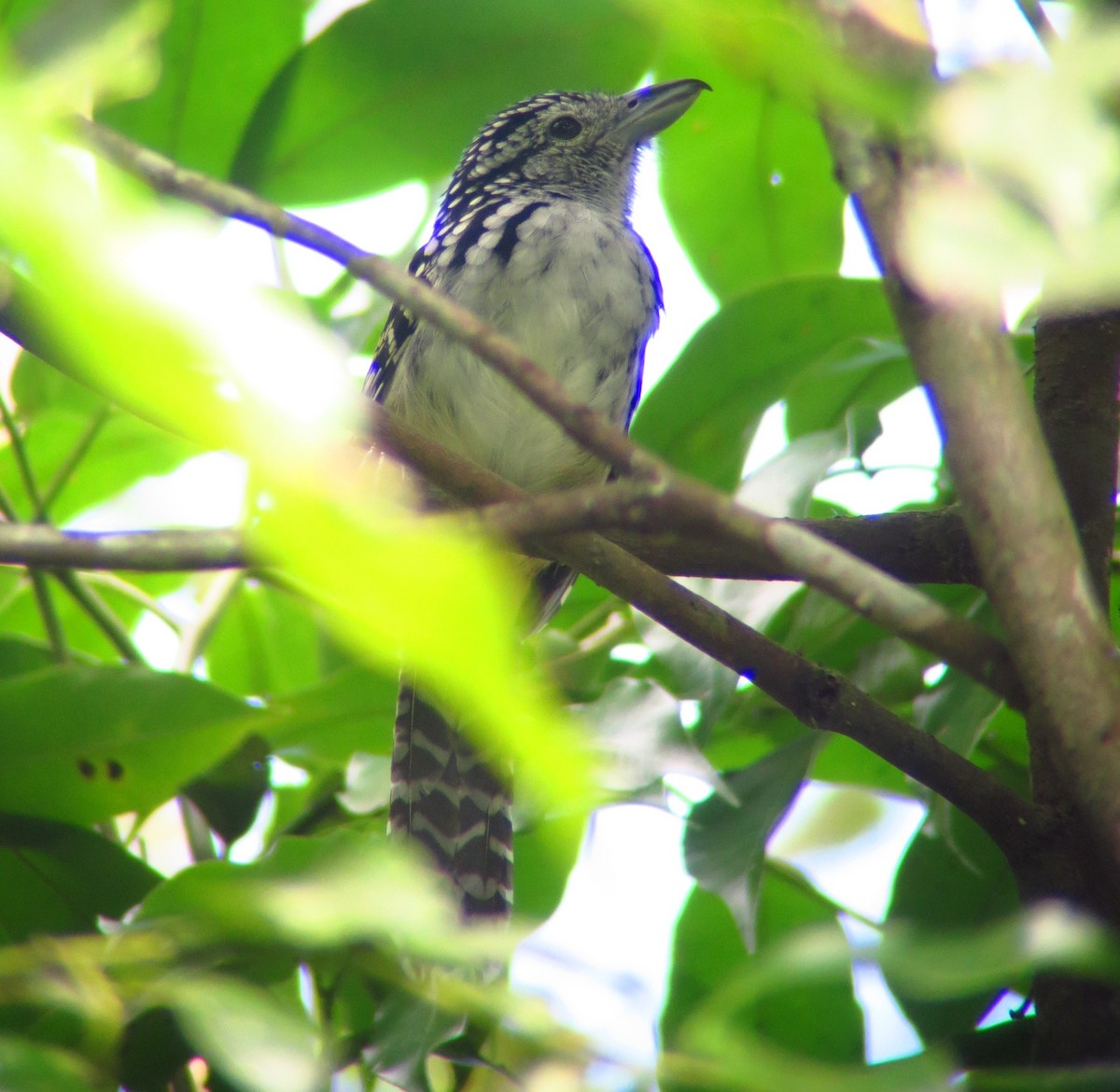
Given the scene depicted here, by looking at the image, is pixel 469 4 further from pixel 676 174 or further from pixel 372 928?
pixel 372 928

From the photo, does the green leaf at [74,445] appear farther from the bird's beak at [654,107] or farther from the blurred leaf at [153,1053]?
the bird's beak at [654,107]

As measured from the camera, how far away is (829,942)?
0.87 meters

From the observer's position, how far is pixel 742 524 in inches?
43.8

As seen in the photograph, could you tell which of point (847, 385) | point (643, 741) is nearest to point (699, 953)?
point (643, 741)

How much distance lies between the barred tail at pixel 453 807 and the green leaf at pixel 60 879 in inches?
39.6

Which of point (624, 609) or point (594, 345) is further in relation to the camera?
point (594, 345)

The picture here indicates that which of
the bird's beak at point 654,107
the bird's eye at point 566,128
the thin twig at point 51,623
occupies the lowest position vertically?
the thin twig at point 51,623

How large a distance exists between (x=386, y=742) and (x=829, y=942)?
182 centimetres

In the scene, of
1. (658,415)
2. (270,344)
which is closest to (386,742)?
(658,415)

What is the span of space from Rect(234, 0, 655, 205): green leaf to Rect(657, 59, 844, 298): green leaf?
12.5 inches

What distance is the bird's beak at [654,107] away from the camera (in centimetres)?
356

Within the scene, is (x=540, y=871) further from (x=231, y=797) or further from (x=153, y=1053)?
(x=153, y=1053)

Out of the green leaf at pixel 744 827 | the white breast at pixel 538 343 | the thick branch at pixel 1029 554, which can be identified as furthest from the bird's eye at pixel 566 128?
the thick branch at pixel 1029 554

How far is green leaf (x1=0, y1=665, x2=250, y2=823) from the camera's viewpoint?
2.05m
